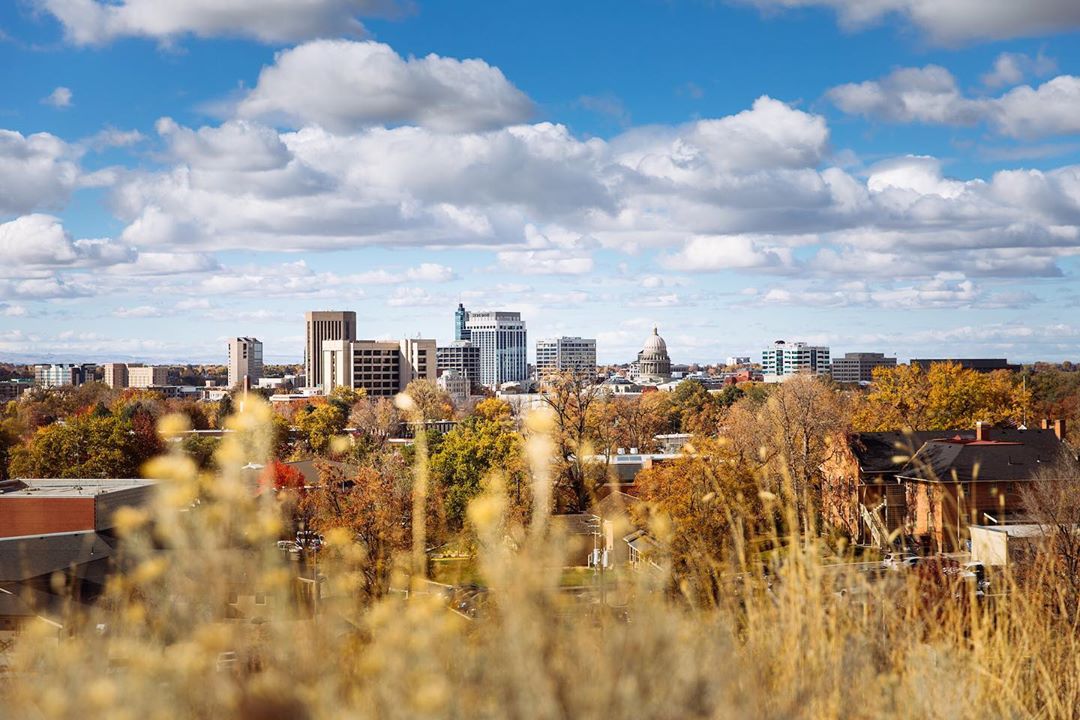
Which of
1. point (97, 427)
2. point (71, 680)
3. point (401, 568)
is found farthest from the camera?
point (97, 427)

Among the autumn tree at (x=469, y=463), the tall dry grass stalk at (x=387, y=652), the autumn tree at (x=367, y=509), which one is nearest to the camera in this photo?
the tall dry grass stalk at (x=387, y=652)

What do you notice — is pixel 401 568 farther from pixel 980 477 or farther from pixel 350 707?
pixel 980 477

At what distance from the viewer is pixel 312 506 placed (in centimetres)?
2964

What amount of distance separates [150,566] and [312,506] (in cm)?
2774

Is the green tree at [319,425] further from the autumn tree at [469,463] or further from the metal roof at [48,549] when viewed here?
the metal roof at [48,549]

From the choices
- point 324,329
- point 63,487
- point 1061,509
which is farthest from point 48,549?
point 324,329

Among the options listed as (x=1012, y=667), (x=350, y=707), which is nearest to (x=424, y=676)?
(x=350, y=707)

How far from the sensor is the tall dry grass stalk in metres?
2.70

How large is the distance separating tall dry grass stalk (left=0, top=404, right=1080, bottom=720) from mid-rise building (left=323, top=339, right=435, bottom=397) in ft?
414

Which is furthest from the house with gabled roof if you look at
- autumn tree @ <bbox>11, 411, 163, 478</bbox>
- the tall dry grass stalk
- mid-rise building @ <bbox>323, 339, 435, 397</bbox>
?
mid-rise building @ <bbox>323, 339, 435, 397</bbox>

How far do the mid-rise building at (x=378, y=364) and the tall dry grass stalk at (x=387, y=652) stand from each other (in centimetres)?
12606

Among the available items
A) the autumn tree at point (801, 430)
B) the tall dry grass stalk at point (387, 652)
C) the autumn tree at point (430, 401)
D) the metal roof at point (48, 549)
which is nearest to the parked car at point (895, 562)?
the tall dry grass stalk at point (387, 652)

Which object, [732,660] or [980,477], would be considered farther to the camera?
[980,477]

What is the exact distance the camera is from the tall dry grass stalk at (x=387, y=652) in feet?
8.87
